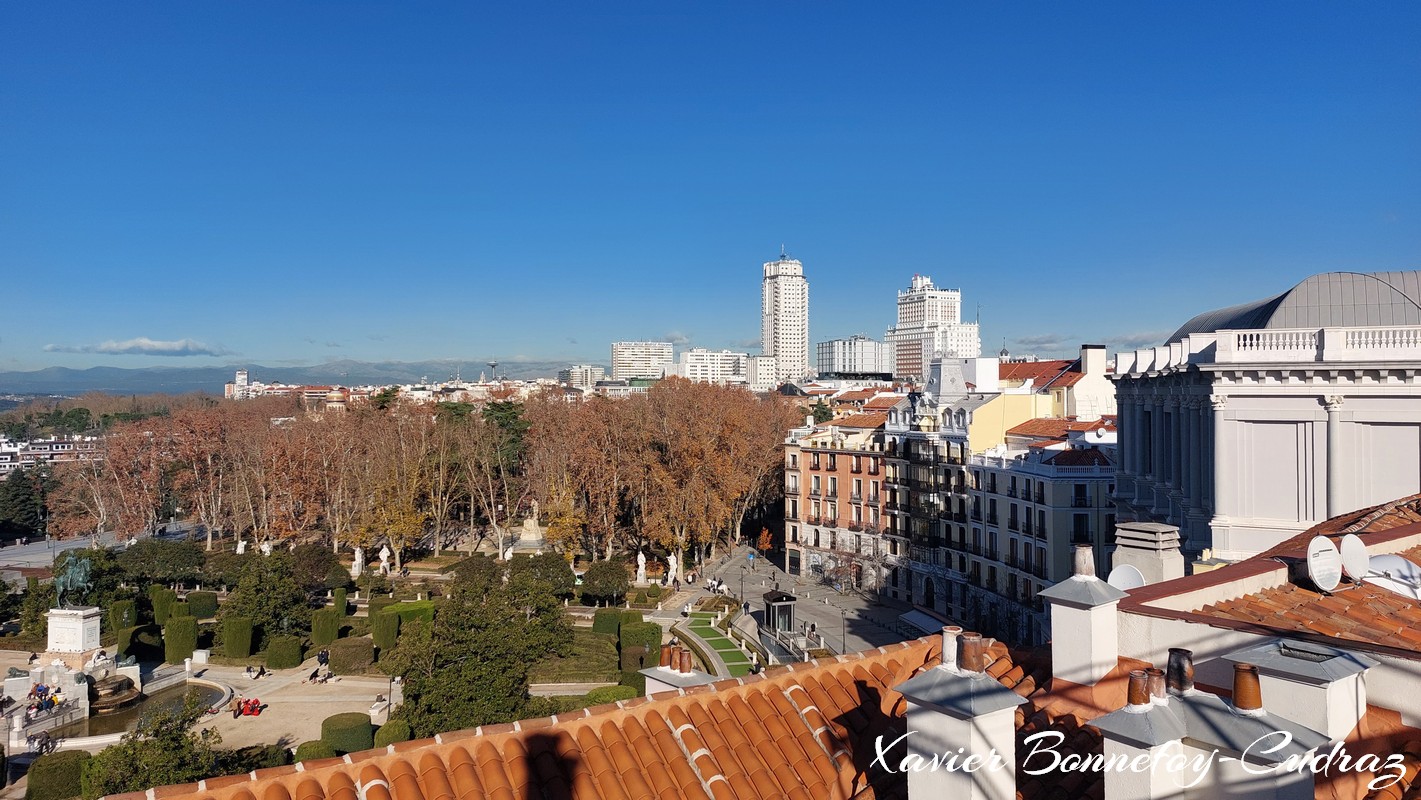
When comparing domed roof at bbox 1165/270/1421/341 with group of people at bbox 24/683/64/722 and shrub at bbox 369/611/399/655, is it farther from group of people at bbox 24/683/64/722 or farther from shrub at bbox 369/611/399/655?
group of people at bbox 24/683/64/722

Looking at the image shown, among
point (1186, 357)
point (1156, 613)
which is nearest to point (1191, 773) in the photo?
point (1156, 613)

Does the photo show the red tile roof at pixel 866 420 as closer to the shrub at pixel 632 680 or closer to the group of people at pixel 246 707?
the shrub at pixel 632 680

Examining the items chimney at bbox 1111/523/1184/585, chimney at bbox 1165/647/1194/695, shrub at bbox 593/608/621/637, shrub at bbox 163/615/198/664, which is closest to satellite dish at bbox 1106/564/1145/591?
chimney at bbox 1111/523/1184/585

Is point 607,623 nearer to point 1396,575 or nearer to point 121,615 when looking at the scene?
point 121,615

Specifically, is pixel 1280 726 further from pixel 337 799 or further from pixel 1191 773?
pixel 337 799

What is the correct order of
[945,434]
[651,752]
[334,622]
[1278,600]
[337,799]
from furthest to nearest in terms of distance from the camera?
[945,434] < [334,622] < [1278,600] < [651,752] < [337,799]
